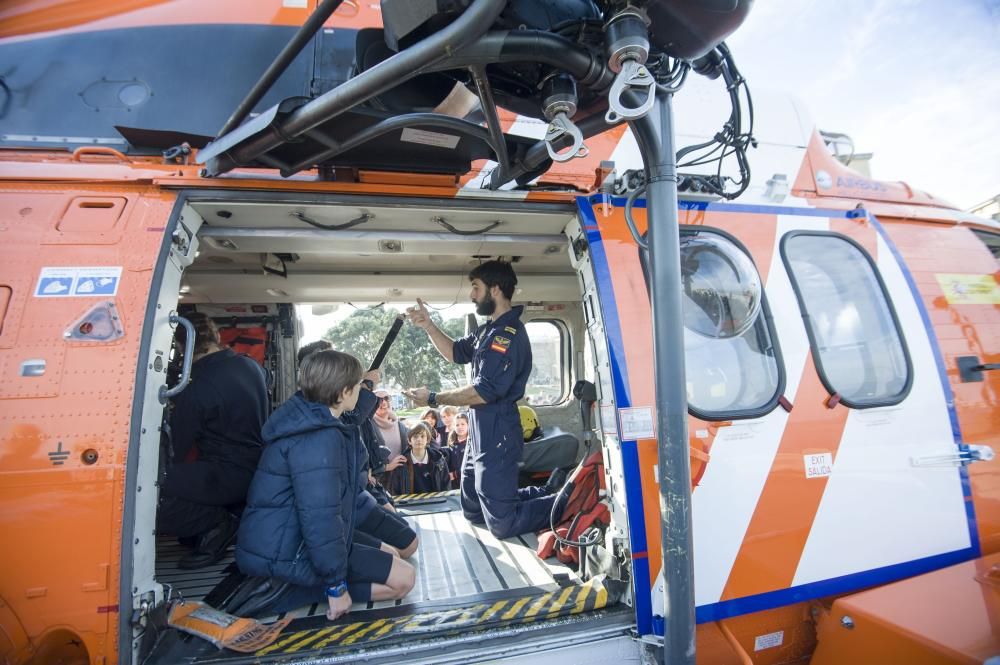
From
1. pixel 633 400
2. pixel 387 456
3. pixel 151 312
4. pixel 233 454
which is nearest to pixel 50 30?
pixel 151 312

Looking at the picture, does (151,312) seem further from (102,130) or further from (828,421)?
(828,421)

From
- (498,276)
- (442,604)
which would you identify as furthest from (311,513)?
(498,276)

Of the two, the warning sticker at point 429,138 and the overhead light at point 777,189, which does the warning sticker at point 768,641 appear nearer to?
the overhead light at point 777,189

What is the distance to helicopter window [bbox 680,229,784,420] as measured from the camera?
7.02 ft

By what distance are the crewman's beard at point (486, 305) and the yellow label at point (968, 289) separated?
2.72 m

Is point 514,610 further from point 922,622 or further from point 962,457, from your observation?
point 962,457

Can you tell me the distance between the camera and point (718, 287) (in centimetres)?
232

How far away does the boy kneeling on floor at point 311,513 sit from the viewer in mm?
2010

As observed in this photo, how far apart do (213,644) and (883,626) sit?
2610mm

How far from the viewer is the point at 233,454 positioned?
2.85 metres

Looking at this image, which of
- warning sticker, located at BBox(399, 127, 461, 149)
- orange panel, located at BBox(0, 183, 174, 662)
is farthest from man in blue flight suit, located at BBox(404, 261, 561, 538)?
orange panel, located at BBox(0, 183, 174, 662)

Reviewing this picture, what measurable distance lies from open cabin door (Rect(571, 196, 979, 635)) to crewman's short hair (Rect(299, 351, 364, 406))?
51.3 inches

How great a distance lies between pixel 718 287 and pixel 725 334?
0.83 feet

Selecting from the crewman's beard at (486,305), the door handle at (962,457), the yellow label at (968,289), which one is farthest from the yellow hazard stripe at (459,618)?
the yellow label at (968,289)
